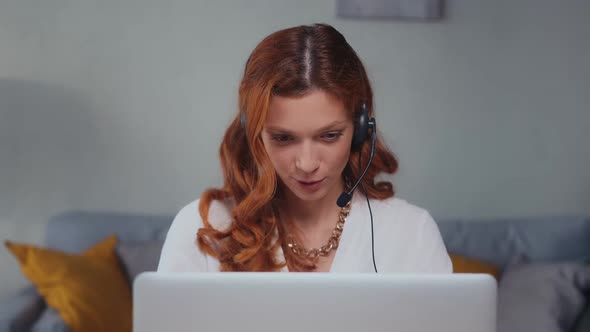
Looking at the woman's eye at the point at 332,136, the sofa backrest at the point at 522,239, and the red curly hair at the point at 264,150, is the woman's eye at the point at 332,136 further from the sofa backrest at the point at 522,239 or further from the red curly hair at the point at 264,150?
the sofa backrest at the point at 522,239

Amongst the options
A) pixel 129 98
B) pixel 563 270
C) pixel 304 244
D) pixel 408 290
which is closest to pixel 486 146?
pixel 563 270

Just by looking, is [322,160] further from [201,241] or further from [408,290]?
[408,290]

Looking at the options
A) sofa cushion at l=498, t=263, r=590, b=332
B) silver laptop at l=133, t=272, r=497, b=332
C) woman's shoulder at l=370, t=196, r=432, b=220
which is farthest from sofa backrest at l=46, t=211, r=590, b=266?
silver laptop at l=133, t=272, r=497, b=332

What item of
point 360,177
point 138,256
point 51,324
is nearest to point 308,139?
point 360,177

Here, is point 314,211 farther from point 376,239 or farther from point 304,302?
point 304,302

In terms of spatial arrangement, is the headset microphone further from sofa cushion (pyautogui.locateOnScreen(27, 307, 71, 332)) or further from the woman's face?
sofa cushion (pyautogui.locateOnScreen(27, 307, 71, 332))

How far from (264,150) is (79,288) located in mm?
1132

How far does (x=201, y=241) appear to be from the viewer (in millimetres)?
1499

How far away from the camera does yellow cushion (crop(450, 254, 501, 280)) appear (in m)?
2.51

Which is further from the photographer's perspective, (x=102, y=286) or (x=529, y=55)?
(x=529, y=55)

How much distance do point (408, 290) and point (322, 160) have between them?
0.56 meters

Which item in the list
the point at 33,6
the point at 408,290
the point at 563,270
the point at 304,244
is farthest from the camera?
the point at 33,6

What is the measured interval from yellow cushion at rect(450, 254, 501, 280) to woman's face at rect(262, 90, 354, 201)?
1.16m

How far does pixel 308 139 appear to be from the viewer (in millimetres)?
1399
